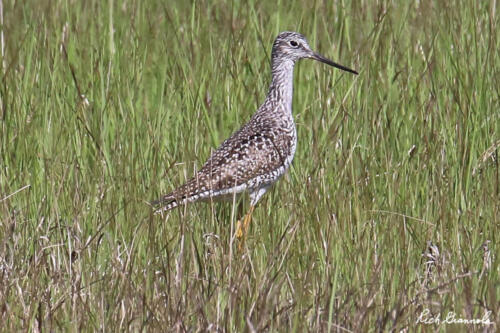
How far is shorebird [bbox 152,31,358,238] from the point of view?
5301 millimetres

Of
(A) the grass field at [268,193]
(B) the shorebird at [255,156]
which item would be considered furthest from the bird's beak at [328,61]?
(A) the grass field at [268,193]

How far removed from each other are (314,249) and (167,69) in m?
2.48

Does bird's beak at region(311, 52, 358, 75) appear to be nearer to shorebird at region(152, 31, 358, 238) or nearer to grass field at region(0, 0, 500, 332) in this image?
shorebird at region(152, 31, 358, 238)

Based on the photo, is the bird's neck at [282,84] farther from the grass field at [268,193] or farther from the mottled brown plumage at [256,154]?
the grass field at [268,193]

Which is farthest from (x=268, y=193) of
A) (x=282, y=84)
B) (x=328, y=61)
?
(x=328, y=61)

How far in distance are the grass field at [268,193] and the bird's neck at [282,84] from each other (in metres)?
0.16

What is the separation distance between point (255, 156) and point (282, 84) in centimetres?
63

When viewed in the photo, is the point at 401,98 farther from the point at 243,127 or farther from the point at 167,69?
the point at 167,69

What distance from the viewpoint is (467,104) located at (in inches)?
215

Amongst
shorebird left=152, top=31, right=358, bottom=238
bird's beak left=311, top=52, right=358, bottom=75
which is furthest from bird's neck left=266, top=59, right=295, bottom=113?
bird's beak left=311, top=52, right=358, bottom=75

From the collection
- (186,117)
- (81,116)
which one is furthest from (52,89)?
(186,117)

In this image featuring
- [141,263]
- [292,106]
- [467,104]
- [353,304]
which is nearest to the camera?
[353,304]

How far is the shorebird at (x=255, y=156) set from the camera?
17.4 feet

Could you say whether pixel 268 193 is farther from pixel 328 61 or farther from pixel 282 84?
pixel 328 61
